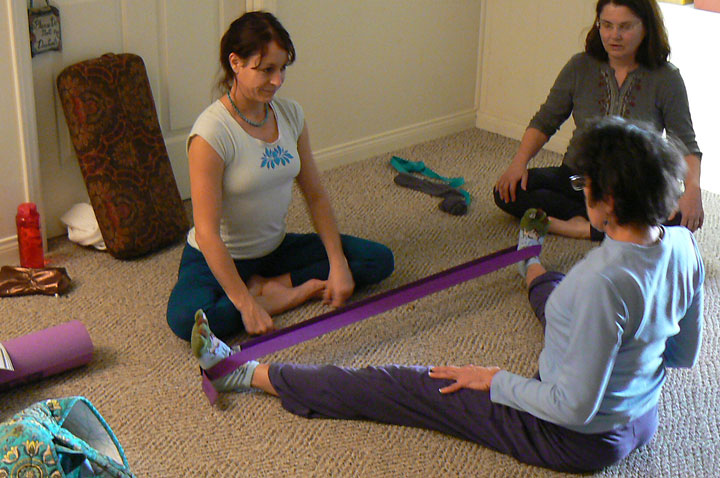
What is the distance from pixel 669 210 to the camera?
1.45m

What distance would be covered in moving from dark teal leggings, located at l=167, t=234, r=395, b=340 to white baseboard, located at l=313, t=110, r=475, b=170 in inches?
36.3

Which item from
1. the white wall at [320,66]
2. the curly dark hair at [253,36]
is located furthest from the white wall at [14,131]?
the curly dark hair at [253,36]

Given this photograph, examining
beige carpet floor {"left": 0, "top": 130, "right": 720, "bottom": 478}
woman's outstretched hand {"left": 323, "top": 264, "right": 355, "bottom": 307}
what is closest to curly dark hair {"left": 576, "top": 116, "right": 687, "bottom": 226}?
beige carpet floor {"left": 0, "top": 130, "right": 720, "bottom": 478}

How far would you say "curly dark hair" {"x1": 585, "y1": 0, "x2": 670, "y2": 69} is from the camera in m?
2.39

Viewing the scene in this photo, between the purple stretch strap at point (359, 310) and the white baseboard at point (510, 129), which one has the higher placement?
the white baseboard at point (510, 129)

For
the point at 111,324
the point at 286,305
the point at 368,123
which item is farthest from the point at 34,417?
the point at 368,123

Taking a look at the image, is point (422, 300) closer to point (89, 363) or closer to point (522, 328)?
point (522, 328)

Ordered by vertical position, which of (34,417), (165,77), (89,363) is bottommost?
(89,363)

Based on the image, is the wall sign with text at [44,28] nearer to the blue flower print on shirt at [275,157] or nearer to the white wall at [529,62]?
the blue flower print on shirt at [275,157]

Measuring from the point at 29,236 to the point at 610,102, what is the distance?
1701 millimetres

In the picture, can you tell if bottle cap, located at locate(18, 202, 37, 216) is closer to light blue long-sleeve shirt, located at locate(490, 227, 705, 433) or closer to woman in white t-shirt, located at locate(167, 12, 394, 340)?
woman in white t-shirt, located at locate(167, 12, 394, 340)

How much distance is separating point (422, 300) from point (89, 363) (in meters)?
0.87

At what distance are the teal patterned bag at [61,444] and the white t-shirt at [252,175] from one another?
2.08ft

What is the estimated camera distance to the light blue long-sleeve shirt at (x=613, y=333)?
1.48 m
